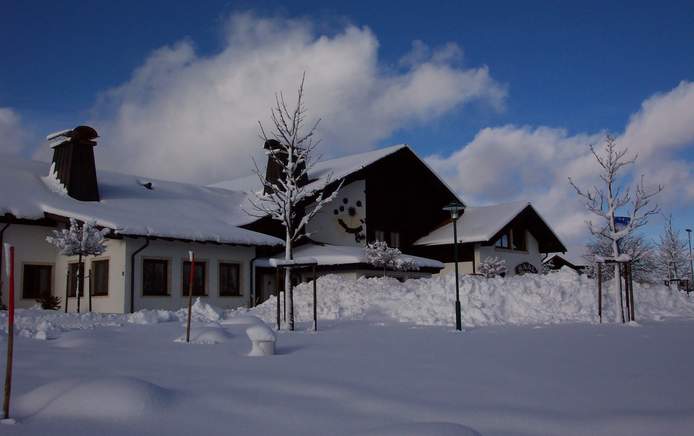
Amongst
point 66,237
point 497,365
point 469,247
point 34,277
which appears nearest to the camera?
point 497,365

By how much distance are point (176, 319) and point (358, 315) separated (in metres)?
5.97

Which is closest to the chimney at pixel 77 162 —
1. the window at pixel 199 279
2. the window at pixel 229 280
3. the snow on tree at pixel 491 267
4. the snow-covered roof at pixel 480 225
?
the window at pixel 199 279

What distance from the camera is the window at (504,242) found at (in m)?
37.3

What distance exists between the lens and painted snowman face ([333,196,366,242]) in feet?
110

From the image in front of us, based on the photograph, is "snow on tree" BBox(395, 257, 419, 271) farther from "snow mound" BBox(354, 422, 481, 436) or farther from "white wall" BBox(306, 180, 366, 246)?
"snow mound" BBox(354, 422, 481, 436)

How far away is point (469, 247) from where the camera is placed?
36.3m

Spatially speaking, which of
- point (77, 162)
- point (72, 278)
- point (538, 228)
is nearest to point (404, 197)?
point (538, 228)

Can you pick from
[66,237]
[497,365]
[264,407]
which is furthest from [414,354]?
[66,237]

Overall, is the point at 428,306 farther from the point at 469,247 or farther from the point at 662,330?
the point at 469,247

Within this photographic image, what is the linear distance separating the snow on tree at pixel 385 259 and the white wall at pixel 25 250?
43.6ft

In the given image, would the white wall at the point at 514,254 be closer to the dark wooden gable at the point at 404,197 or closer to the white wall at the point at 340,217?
the dark wooden gable at the point at 404,197

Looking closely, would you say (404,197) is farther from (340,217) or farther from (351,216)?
(340,217)

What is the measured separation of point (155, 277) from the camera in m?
23.5

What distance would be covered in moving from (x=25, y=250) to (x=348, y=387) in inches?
765
